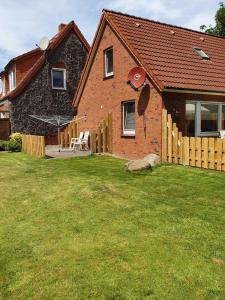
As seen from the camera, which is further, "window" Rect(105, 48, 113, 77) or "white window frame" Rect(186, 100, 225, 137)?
"window" Rect(105, 48, 113, 77)

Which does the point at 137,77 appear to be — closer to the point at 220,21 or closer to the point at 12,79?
the point at 12,79

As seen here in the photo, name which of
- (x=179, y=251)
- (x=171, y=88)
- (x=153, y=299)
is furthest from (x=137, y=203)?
(x=171, y=88)

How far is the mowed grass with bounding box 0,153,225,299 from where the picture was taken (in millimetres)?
4332

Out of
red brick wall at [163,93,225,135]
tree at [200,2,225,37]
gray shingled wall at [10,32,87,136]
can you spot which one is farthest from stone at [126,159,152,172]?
tree at [200,2,225,37]

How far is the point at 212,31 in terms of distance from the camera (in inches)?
1414

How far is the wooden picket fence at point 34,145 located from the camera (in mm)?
16719

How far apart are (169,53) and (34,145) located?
817 centimetres

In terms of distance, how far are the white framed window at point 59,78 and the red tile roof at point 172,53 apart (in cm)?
876

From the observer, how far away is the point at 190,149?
493 inches

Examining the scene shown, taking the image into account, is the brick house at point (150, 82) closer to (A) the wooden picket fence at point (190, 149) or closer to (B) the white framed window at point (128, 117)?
(B) the white framed window at point (128, 117)

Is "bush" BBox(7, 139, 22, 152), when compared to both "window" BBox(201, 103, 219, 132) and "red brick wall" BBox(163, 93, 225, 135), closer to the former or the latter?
"red brick wall" BBox(163, 93, 225, 135)

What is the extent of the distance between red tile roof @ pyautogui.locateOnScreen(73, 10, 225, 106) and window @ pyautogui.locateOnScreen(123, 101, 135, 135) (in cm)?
240

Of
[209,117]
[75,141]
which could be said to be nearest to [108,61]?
[75,141]

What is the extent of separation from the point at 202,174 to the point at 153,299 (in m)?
7.61
